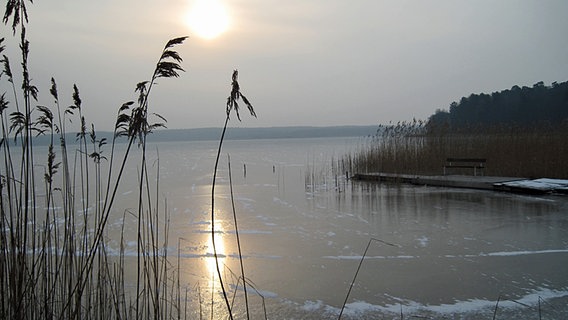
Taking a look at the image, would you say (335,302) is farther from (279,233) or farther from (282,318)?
(279,233)

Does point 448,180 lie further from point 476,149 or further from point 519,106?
point 519,106

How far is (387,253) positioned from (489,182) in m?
6.24

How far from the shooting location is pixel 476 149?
516 inches

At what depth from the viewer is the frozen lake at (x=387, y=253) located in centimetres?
341

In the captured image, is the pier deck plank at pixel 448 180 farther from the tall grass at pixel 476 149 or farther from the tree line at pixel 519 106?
the tree line at pixel 519 106

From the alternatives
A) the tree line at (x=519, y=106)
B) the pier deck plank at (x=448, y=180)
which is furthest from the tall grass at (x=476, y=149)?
the tree line at (x=519, y=106)

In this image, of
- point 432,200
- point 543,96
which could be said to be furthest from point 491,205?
point 543,96

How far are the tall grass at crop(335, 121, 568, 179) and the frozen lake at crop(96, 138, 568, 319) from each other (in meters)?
2.93

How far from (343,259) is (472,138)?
9924 millimetres

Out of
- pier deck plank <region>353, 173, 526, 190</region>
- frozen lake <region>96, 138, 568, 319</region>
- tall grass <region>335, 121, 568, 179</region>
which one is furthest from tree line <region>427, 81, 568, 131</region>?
frozen lake <region>96, 138, 568, 319</region>

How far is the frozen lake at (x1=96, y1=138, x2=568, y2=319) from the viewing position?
11.2 feet

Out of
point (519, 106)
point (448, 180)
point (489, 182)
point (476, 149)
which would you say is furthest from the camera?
point (519, 106)

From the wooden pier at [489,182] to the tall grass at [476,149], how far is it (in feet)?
3.68

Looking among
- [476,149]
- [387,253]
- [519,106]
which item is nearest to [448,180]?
[476,149]
